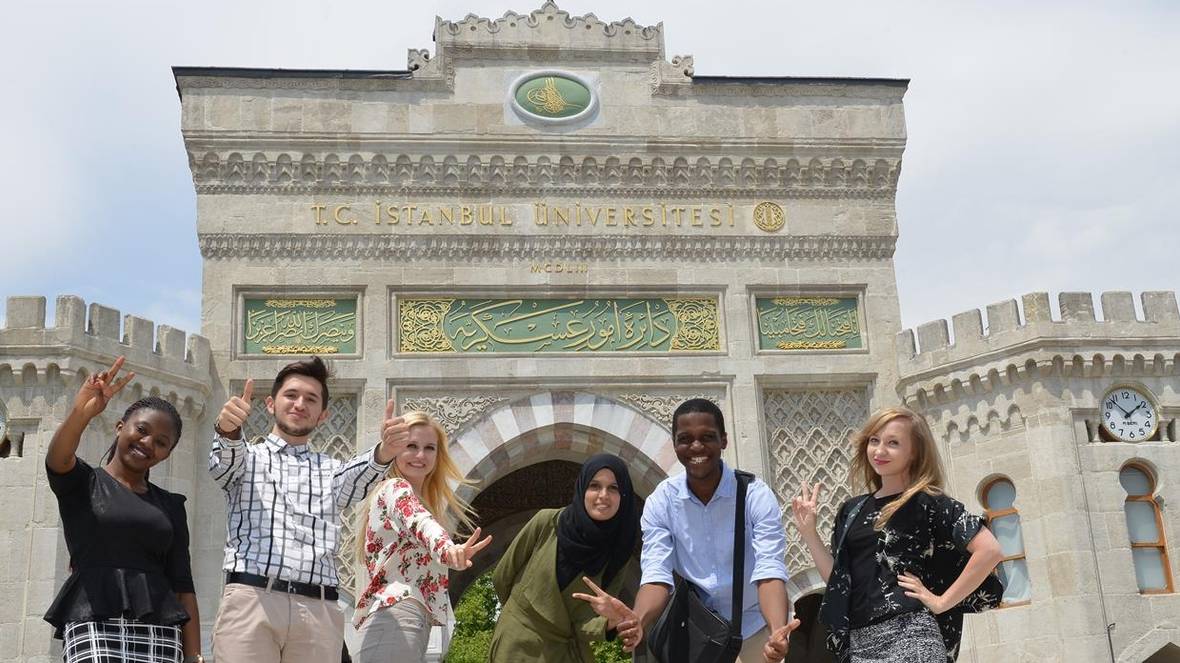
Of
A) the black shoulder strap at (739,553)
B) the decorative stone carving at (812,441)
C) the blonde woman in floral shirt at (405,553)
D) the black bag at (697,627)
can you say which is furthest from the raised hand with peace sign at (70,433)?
the decorative stone carving at (812,441)

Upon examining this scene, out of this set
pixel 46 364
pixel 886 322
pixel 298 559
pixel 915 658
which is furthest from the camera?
pixel 886 322

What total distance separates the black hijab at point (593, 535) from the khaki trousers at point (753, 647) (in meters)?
0.66

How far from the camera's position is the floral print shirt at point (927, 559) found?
15.1 ft

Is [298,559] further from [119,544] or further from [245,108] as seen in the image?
[245,108]

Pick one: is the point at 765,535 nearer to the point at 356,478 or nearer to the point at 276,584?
the point at 356,478

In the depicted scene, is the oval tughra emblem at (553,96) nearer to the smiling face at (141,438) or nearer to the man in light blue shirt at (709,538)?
the man in light blue shirt at (709,538)

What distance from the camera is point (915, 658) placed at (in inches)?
176

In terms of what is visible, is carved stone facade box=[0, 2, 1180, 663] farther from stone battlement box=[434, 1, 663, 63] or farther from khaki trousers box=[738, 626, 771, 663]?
khaki trousers box=[738, 626, 771, 663]

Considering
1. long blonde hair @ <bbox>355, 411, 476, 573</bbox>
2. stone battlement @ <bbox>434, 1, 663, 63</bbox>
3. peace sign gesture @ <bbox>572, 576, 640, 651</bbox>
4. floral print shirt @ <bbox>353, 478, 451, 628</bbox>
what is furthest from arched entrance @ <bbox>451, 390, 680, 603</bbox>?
peace sign gesture @ <bbox>572, 576, 640, 651</bbox>

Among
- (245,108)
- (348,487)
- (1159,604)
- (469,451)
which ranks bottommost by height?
(1159,604)

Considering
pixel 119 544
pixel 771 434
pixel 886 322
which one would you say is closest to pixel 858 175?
pixel 886 322

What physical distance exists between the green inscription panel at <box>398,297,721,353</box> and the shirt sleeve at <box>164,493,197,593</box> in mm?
8780

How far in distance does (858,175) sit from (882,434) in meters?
10.4

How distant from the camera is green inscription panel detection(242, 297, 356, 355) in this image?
13633mm
